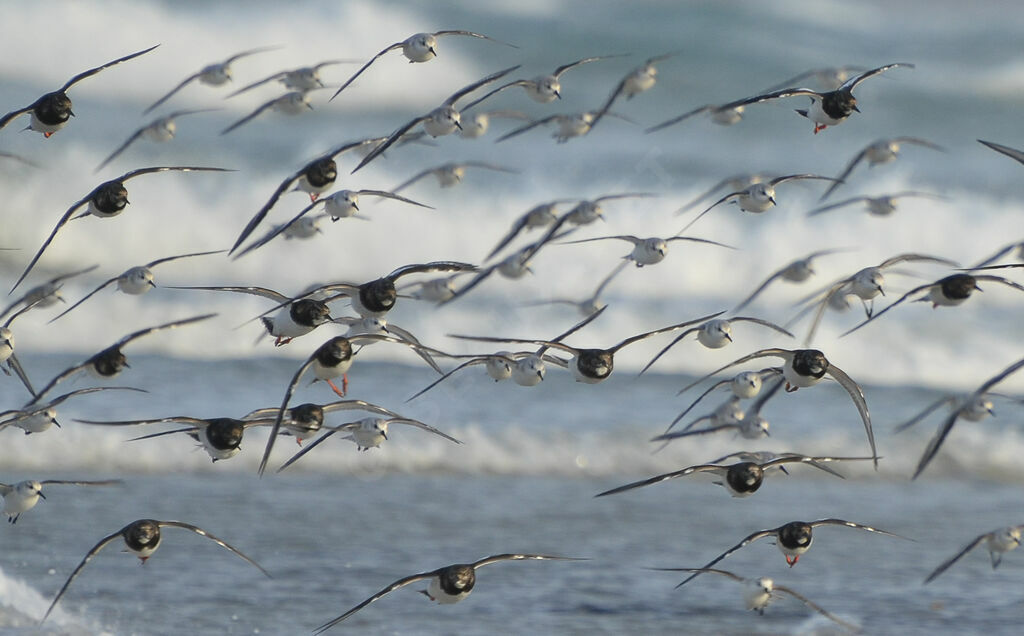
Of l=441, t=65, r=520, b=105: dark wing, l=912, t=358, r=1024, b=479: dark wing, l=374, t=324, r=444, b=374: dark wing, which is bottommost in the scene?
l=912, t=358, r=1024, b=479: dark wing

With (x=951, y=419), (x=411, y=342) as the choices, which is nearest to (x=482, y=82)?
(x=411, y=342)

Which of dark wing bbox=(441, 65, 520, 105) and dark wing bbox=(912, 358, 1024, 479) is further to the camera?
dark wing bbox=(441, 65, 520, 105)

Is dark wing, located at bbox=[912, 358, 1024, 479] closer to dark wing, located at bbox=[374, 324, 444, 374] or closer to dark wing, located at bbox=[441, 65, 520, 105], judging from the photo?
dark wing, located at bbox=[374, 324, 444, 374]

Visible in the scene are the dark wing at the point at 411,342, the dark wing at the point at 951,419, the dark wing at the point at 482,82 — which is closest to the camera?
the dark wing at the point at 951,419

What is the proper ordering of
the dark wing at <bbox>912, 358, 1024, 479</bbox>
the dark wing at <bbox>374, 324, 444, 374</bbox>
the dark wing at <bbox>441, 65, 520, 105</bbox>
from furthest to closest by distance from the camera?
1. the dark wing at <bbox>441, 65, 520, 105</bbox>
2. the dark wing at <bbox>374, 324, 444, 374</bbox>
3. the dark wing at <bbox>912, 358, 1024, 479</bbox>

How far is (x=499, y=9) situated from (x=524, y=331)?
13344 mm

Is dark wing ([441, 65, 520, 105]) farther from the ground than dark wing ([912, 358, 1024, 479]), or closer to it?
farther from the ground

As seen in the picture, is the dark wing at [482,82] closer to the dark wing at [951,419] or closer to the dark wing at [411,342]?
the dark wing at [411,342]

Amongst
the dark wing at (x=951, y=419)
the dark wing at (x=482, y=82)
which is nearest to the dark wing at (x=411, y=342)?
the dark wing at (x=482, y=82)

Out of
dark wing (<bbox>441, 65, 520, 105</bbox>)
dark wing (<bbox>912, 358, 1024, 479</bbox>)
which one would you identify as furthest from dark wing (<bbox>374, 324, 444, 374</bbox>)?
dark wing (<bbox>912, 358, 1024, 479</bbox>)

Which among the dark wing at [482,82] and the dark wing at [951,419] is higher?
the dark wing at [482,82]

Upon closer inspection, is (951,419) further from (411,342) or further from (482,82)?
(482,82)

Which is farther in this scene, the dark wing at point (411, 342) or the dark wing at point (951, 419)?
the dark wing at point (411, 342)

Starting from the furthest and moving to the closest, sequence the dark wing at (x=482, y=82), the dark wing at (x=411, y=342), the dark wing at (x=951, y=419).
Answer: the dark wing at (x=482, y=82)
the dark wing at (x=411, y=342)
the dark wing at (x=951, y=419)
